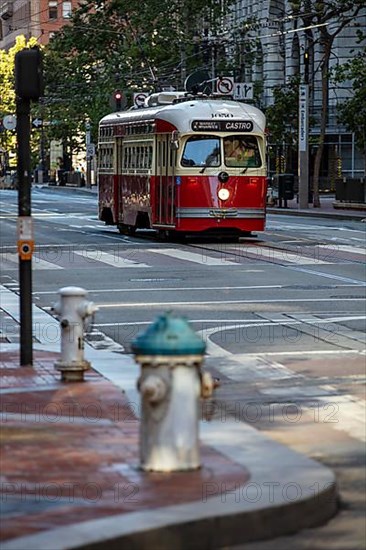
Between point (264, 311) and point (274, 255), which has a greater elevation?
point (264, 311)

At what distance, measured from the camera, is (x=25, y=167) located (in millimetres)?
13141

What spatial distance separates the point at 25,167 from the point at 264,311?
20.9 ft

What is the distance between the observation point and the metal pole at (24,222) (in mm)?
13070

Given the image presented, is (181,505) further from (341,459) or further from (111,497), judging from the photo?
(341,459)

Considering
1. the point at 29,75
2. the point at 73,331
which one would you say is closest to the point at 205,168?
the point at 29,75

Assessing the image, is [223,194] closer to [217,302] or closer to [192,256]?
[192,256]

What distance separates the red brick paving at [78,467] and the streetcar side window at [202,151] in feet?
71.6

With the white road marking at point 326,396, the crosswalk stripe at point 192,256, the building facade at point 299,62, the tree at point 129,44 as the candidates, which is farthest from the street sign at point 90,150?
the white road marking at point 326,396

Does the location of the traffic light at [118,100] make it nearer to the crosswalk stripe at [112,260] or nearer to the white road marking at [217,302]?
the crosswalk stripe at [112,260]

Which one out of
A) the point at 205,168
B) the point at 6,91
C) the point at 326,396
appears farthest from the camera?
the point at 6,91

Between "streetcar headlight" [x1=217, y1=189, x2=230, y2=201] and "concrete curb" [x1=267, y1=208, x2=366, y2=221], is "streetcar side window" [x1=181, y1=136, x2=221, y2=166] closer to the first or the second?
"streetcar headlight" [x1=217, y1=189, x2=230, y2=201]

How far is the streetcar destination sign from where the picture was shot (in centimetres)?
3344

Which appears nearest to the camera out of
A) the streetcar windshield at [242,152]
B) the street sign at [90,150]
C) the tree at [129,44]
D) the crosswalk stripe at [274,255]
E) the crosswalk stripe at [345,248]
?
the crosswalk stripe at [274,255]

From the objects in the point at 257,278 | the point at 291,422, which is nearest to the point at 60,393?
the point at 291,422
